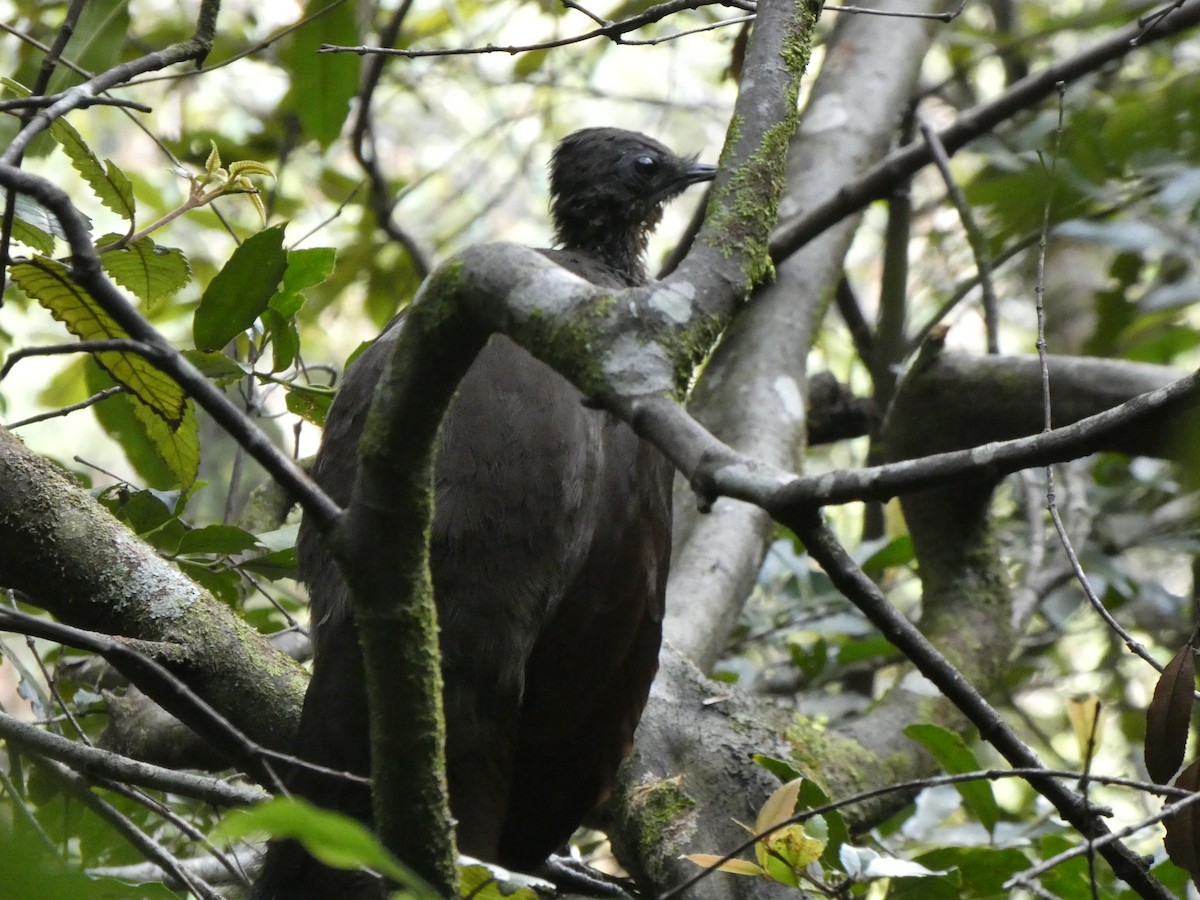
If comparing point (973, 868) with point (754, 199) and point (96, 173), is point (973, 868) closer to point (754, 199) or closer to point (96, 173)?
point (754, 199)

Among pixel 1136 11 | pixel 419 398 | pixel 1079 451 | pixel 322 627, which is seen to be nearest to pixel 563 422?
pixel 322 627

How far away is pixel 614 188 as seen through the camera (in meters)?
4.00

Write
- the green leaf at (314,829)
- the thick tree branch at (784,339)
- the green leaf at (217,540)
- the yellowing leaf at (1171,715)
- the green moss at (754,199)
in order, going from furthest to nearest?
the thick tree branch at (784,339)
the green leaf at (217,540)
the yellowing leaf at (1171,715)
the green moss at (754,199)
the green leaf at (314,829)

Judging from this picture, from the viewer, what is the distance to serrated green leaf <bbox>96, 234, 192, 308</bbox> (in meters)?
2.55

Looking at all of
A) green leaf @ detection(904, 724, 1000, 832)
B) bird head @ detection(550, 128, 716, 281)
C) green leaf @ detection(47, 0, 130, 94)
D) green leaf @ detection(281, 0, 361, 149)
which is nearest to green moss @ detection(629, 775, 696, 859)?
green leaf @ detection(904, 724, 1000, 832)

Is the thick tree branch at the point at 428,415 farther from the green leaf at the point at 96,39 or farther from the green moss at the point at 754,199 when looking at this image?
the green leaf at the point at 96,39

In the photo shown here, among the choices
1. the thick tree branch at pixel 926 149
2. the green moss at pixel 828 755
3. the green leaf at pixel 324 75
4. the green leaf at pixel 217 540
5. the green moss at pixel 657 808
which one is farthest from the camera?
the thick tree branch at pixel 926 149

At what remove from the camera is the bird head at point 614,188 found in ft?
13.0

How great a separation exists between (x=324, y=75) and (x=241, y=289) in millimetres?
1463

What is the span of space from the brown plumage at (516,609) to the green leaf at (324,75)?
38.9 inches

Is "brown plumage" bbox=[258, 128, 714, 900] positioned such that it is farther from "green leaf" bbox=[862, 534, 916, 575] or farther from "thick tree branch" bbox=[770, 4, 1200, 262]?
"thick tree branch" bbox=[770, 4, 1200, 262]

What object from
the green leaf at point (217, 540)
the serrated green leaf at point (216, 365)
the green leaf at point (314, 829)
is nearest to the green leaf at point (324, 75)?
the serrated green leaf at point (216, 365)

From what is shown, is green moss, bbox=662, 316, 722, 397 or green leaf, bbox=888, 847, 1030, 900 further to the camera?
green leaf, bbox=888, 847, 1030, 900

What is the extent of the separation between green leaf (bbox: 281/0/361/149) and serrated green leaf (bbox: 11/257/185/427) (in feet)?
5.02
